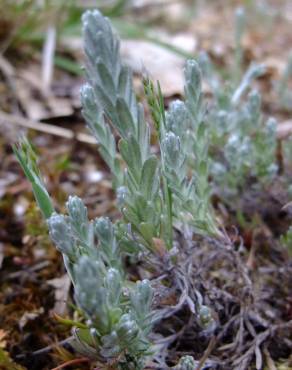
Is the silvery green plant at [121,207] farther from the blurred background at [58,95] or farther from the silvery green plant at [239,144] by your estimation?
the silvery green plant at [239,144]

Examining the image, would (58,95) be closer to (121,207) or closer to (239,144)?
(239,144)

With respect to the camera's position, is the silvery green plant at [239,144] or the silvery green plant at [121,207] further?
the silvery green plant at [239,144]

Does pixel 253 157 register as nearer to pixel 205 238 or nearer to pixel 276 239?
pixel 276 239

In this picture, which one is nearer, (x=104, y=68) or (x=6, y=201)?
(x=104, y=68)

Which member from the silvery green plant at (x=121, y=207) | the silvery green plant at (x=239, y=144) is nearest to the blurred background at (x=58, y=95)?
the silvery green plant at (x=121, y=207)

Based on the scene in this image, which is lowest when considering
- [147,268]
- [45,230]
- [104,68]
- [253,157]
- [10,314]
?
[10,314]

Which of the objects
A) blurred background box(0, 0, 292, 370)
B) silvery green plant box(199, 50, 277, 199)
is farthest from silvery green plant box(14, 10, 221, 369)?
silvery green plant box(199, 50, 277, 199)

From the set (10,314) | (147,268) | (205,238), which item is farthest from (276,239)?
(10,314)

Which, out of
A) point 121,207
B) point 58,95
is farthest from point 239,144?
point 58,95

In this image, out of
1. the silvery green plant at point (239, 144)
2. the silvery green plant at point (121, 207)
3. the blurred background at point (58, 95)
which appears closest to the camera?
the silvery green plant at point (121, 207)
